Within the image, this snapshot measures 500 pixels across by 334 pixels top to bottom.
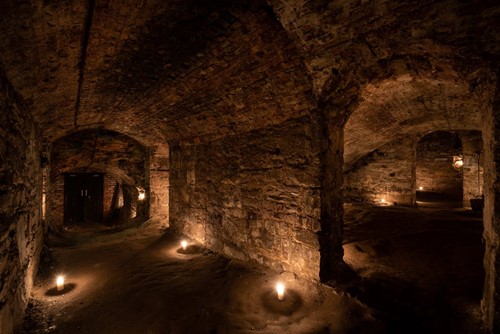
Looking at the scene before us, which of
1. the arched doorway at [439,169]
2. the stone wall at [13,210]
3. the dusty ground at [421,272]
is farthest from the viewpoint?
the arched doorway at [439,169]

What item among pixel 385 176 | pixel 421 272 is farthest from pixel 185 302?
pixel 385 176

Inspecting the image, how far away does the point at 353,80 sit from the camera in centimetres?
308

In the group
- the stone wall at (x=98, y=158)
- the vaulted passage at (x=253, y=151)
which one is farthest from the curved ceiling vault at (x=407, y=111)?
the stone wall at (x=98, y=158)

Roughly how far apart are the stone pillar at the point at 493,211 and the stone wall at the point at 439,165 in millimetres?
11682

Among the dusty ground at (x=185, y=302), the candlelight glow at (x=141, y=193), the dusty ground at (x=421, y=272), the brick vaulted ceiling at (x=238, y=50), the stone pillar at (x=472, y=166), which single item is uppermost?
the brick vaulted ceiling at (x=238, y=50)

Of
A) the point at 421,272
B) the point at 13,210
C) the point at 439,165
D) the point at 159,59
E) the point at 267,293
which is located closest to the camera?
the point at 13,210

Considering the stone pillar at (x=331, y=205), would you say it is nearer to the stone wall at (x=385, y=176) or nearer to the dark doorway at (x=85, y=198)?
the stone wall at (x=385, y=176)

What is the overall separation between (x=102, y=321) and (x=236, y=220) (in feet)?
8.11

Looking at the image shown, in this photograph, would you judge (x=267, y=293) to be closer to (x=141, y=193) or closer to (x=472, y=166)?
(x=141, y=193)

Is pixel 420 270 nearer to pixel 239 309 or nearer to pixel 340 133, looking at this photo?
pixel 340 133

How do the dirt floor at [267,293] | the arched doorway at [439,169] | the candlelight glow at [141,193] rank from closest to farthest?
the dirt floor at [267,293] < the candlelight glow at [141,193] < the arched doorway at [439,169]

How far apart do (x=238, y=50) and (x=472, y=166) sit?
32.0 feet

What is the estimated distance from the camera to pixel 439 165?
41.4 feet

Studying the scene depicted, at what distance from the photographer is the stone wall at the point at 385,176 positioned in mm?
8992
